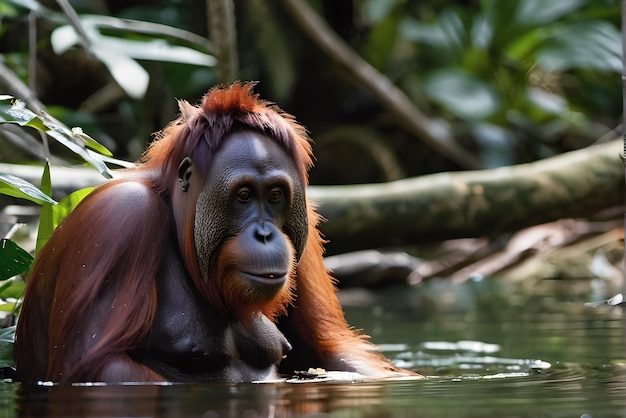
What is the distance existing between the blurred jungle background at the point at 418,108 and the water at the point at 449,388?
160 cm

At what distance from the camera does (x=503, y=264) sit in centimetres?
1071

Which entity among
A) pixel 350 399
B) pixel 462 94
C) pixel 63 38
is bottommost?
pixel 350 399

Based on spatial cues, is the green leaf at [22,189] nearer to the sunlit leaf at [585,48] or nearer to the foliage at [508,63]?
the foliage at [508,63]

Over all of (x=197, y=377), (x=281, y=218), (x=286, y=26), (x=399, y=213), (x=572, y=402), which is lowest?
(x=572, y=402)

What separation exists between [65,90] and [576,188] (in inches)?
227

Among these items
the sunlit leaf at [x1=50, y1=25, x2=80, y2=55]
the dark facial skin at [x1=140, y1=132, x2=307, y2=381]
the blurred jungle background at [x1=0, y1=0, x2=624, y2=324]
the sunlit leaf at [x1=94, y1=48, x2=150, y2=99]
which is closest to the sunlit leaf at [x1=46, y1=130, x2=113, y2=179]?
the dark facial skin at [x1=140, y1=132, x2=307, y2=381]

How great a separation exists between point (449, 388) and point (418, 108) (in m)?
10.00

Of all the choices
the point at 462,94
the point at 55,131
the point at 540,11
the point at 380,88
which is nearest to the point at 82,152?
the point at 55,131

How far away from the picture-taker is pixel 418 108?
531 inches

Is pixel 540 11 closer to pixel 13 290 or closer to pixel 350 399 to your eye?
pixel 13 290

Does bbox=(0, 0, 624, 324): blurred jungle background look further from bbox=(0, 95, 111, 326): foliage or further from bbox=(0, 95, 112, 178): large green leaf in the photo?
bbox=(0, 95, 112, 178): large green leaf

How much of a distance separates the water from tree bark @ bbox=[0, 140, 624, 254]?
1.25m

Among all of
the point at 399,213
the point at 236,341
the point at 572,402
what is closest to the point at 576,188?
the point at 399,213

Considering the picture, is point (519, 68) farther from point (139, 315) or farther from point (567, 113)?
point (139, 315)
